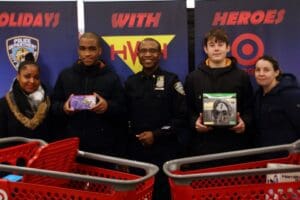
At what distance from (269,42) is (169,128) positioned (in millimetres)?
827

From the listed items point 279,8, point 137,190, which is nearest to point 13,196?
point 137,190

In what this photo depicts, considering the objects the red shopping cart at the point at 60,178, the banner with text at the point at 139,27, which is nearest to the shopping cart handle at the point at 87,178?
the red shopping cart at the point at 60,178

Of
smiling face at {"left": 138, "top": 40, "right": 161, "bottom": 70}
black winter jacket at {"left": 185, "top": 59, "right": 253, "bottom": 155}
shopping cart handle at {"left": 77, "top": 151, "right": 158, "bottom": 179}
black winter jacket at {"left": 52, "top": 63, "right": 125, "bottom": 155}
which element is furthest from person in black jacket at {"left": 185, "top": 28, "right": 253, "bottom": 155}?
shopping cart handle at {"left": 77, "top": 151, "right": 158, "bottom": 179}

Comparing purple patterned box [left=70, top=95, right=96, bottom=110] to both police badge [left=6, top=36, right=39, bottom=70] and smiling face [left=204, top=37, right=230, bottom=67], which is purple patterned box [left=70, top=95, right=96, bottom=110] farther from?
smiling face [left=204, top=37, right=230, bottom=67]

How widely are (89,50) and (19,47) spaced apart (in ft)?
1.67

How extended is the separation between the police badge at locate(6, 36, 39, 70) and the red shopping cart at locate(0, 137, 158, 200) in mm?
1074

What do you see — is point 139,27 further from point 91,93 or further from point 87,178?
point 87,178

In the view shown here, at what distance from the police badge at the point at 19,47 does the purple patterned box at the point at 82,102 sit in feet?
1.81

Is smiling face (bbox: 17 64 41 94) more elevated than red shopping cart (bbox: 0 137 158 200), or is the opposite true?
smiling face (bbox: 17 64 41 94)

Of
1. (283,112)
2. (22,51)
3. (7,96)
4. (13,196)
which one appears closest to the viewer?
(13,196)

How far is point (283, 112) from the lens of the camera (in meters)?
2.65

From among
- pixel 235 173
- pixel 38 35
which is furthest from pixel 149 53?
pixel 235 173

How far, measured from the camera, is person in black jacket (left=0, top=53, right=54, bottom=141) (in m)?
2.80

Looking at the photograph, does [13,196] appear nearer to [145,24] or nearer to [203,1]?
[145,24]
